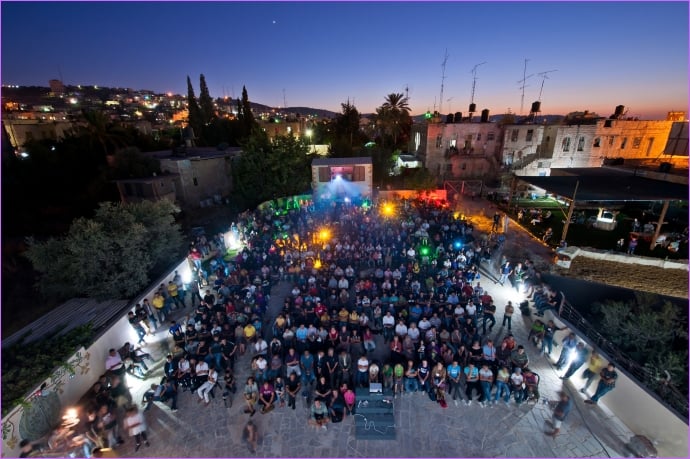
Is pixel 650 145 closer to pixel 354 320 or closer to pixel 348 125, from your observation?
pixel 348 125

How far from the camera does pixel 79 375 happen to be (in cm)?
870

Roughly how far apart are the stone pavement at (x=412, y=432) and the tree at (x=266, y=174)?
19.5 m

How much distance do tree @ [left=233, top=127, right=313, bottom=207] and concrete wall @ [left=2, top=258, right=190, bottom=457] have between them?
16.7m

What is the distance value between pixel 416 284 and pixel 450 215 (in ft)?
31.8

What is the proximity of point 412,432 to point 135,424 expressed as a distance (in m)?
6.85

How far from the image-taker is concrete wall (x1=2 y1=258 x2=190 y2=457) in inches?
268

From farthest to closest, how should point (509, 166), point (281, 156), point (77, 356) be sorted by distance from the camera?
1. point (509, 166)
2. point (281, 156)
3. point (77, 356)

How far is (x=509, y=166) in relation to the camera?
32062 millimetres

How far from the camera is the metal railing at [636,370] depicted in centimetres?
714

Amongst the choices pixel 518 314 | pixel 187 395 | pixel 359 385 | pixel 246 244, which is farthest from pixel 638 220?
pixel 187 395

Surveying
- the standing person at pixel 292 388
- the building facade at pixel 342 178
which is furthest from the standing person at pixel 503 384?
the building facade at pixel 342 178

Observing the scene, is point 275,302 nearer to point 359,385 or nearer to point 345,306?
point 345,306

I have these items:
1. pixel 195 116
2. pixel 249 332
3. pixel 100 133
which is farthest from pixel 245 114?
pixel 249 332

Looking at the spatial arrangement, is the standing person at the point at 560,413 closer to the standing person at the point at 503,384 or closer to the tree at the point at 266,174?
the standing person at the point at 503,384
